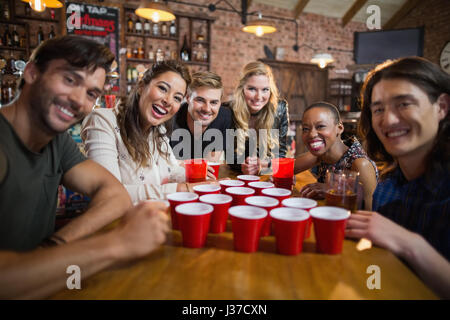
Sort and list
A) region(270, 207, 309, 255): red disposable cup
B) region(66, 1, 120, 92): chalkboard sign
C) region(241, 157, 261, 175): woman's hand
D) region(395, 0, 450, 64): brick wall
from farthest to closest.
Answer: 1. region(395, 0, 450, 64): brick wall
2. region(66, 1, 120, 92): chalkboard sign
3. region(241, 157, 261, 175): woman's hand
4. region(270, 207, 309, 255): red disposable cup

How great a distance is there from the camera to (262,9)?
7688mm

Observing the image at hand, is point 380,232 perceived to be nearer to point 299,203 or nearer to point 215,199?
point 299,203

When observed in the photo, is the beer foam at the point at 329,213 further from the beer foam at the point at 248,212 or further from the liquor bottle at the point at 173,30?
the liquor bottle at the point at 173,30

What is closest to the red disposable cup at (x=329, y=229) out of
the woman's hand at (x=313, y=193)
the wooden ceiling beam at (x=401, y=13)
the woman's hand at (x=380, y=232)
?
the woman's hand at (x=380, y=232)

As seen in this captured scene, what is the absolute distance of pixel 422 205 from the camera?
1186mm

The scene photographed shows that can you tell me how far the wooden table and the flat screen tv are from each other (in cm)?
863

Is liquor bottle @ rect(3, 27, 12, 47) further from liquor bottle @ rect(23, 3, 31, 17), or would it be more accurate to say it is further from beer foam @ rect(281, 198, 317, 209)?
beer foam @ rect(281, 198, 317, 209)

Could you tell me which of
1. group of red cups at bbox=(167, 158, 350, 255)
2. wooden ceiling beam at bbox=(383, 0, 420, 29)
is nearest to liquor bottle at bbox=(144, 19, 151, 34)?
group of red cups at bbox=(167, 158, 350, 255)

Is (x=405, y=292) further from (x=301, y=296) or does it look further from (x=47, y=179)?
(x=47, y=179)

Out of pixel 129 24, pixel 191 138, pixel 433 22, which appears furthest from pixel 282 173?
pixel 433 22

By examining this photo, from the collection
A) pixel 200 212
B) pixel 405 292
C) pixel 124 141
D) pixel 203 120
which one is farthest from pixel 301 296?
pixel 203 120

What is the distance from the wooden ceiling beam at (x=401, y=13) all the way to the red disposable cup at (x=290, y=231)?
947 cm

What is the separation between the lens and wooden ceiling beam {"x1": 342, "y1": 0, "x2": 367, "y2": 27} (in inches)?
306

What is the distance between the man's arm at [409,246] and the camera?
34.1 inches
